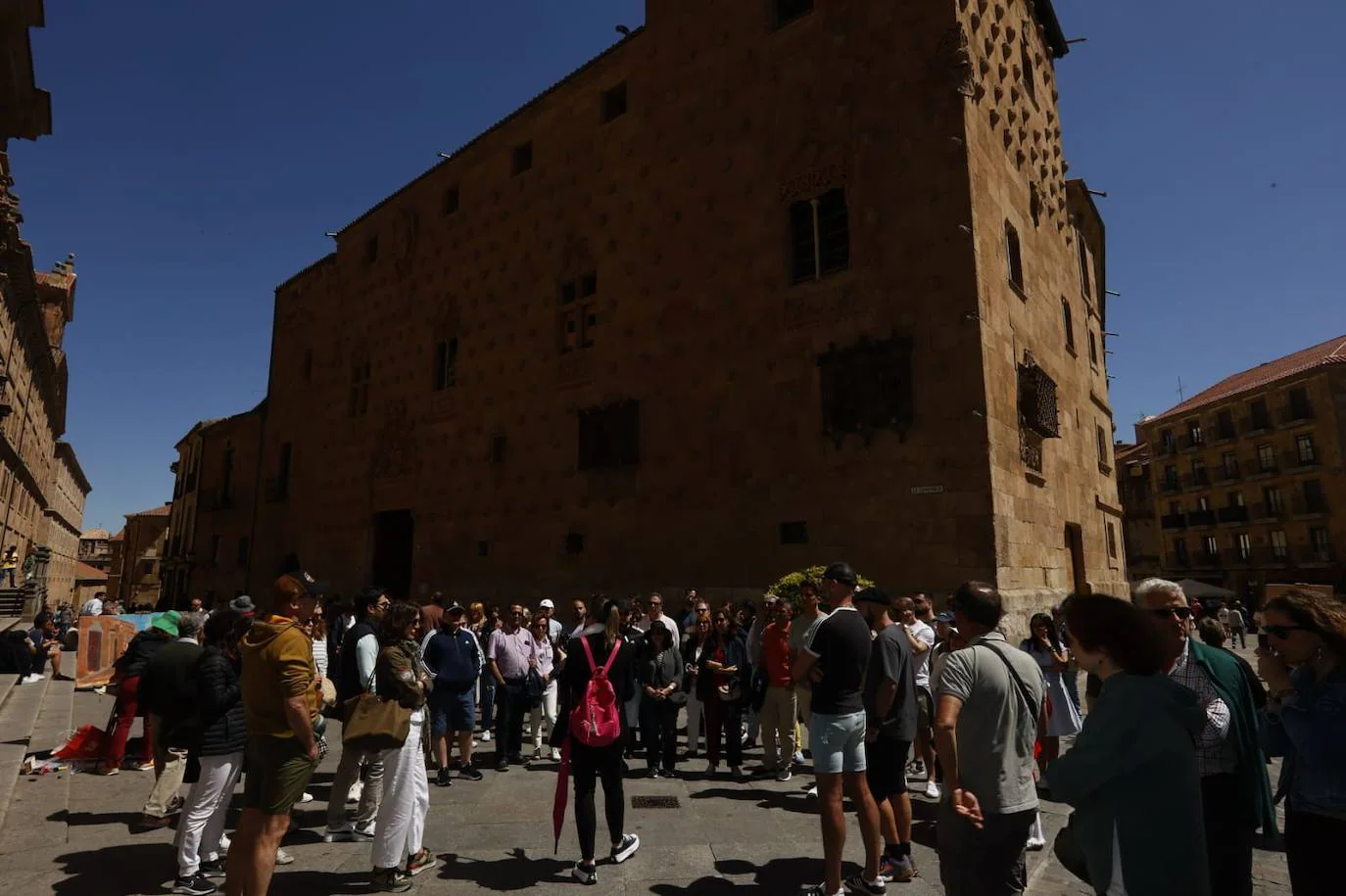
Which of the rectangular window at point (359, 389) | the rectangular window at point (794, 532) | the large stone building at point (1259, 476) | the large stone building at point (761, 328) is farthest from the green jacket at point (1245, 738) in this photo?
the large stone building at point (1259, 476)

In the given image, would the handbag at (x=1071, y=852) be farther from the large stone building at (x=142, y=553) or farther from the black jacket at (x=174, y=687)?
the large stone building at (x=142, y=553)

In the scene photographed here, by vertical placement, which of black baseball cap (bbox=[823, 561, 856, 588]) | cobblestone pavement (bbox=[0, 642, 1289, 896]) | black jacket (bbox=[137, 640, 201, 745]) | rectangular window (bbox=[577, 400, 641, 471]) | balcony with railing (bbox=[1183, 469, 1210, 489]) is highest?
balcony with railing (bbox=[1183, 469, 1210, 489])

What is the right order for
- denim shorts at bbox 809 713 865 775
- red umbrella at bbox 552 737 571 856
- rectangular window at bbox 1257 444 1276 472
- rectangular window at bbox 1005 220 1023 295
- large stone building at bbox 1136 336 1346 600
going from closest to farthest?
denim shorts at bbox 809 713 865 775, red umbrella at bbox 552 737 571 856, rectangular window at bbox 1005 220 1023 295, large stone building at bbox 1136 336 1346 600, rectangular window at bbox 1257 444 1276 472

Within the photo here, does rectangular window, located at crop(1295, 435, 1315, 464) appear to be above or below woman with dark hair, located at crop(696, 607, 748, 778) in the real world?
above

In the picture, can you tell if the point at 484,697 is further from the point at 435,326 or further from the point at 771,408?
the point at 435,326

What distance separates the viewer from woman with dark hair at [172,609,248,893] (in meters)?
4.69

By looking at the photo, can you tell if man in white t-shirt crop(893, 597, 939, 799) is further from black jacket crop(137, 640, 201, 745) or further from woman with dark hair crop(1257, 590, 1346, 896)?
black jacket crop(137, 640, 201, 745)

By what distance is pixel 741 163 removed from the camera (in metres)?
14.5

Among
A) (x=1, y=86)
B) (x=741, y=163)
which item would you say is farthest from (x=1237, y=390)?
(x=1, y=86)

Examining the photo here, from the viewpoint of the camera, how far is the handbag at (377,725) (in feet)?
16.1

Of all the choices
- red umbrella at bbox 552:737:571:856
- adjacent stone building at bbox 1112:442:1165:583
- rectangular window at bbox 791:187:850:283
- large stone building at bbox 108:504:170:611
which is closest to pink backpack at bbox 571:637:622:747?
red umbrella at bbox 552:737:571:856

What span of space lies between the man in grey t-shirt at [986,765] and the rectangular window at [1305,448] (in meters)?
45.8

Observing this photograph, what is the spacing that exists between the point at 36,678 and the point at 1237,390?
53.6m

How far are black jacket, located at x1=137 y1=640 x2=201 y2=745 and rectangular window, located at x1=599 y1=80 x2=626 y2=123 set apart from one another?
613 inches
